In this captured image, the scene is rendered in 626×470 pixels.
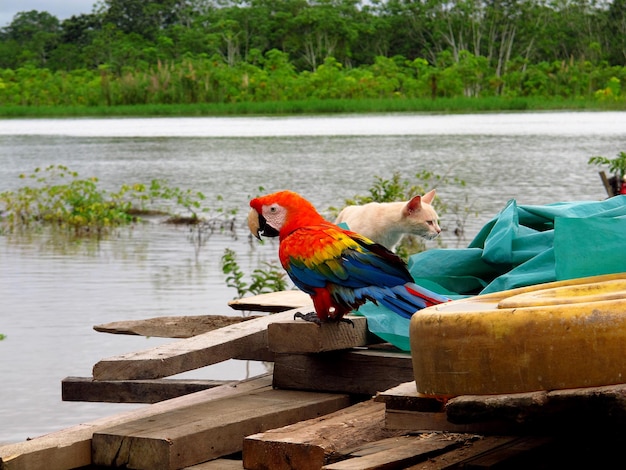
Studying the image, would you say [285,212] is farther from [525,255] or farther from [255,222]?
[525,255]

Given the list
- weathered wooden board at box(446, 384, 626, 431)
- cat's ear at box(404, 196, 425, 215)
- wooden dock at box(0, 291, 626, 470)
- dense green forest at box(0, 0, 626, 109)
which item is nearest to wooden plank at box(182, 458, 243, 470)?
wooden dock at box(0, 291, 626, 470)

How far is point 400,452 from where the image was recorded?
3.69 m

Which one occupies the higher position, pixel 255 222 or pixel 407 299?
pixel 255 222

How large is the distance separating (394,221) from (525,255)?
2235 mm

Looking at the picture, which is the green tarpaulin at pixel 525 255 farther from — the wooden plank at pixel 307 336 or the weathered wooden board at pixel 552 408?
the weathered wooden board at pixel 552 408

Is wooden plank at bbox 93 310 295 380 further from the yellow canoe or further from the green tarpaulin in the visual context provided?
the yellow canoe

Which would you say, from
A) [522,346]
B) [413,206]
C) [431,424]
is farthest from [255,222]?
[413,206]

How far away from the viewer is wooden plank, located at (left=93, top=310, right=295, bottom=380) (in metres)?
4.25

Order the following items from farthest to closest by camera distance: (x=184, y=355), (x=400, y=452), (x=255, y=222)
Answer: (x=255, y=222) < (x=184, y=355) < (x=400, y=452)

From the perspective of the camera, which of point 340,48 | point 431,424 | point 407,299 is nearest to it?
point 431,424

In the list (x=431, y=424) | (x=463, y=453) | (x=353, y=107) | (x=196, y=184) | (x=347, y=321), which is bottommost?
(x=196, y=184)

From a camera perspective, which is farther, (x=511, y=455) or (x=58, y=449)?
(x=58, y=449)

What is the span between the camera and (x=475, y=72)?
5706 centimetres

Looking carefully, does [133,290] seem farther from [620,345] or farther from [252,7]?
[252,7]
